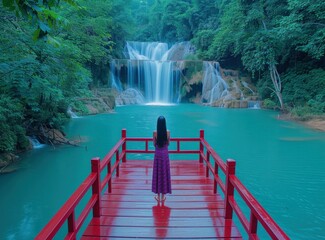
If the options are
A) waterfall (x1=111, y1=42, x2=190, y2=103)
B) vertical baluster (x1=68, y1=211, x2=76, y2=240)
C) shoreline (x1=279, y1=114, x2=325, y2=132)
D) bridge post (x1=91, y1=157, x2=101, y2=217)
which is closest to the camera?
vertical baluster (x1=68, y1=211, x2=76, y2=240)

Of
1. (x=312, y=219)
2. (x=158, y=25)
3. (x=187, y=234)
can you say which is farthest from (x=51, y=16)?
(x=158, y=25)

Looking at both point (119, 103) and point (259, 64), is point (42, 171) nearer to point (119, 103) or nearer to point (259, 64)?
point (259, 64)

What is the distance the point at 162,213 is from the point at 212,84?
27.6 meters

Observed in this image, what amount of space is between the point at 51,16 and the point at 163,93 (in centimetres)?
3062

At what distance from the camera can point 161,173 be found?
4.97 metres

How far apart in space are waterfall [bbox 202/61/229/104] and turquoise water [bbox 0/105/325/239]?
1197 centimetres

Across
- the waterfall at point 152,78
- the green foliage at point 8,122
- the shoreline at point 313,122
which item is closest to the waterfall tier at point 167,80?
the waterfall at point 152,78

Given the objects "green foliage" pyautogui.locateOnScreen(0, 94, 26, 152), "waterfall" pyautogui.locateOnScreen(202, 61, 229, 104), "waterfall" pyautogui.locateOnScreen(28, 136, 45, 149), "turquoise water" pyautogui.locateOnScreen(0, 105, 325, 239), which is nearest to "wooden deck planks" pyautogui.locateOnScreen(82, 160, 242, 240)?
"turquoise water" pyautogui.locateOnScreen(0, 105, 325, 239)

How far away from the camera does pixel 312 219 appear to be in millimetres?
6688

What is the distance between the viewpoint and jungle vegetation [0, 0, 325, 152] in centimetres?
839

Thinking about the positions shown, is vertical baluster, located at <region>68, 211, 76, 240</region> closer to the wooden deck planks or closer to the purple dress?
the wooden deck planks

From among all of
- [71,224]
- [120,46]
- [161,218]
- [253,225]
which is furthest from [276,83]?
[71,224]

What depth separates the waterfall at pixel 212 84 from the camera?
100 ft

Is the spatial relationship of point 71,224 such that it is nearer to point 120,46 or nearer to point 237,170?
point 237,170
